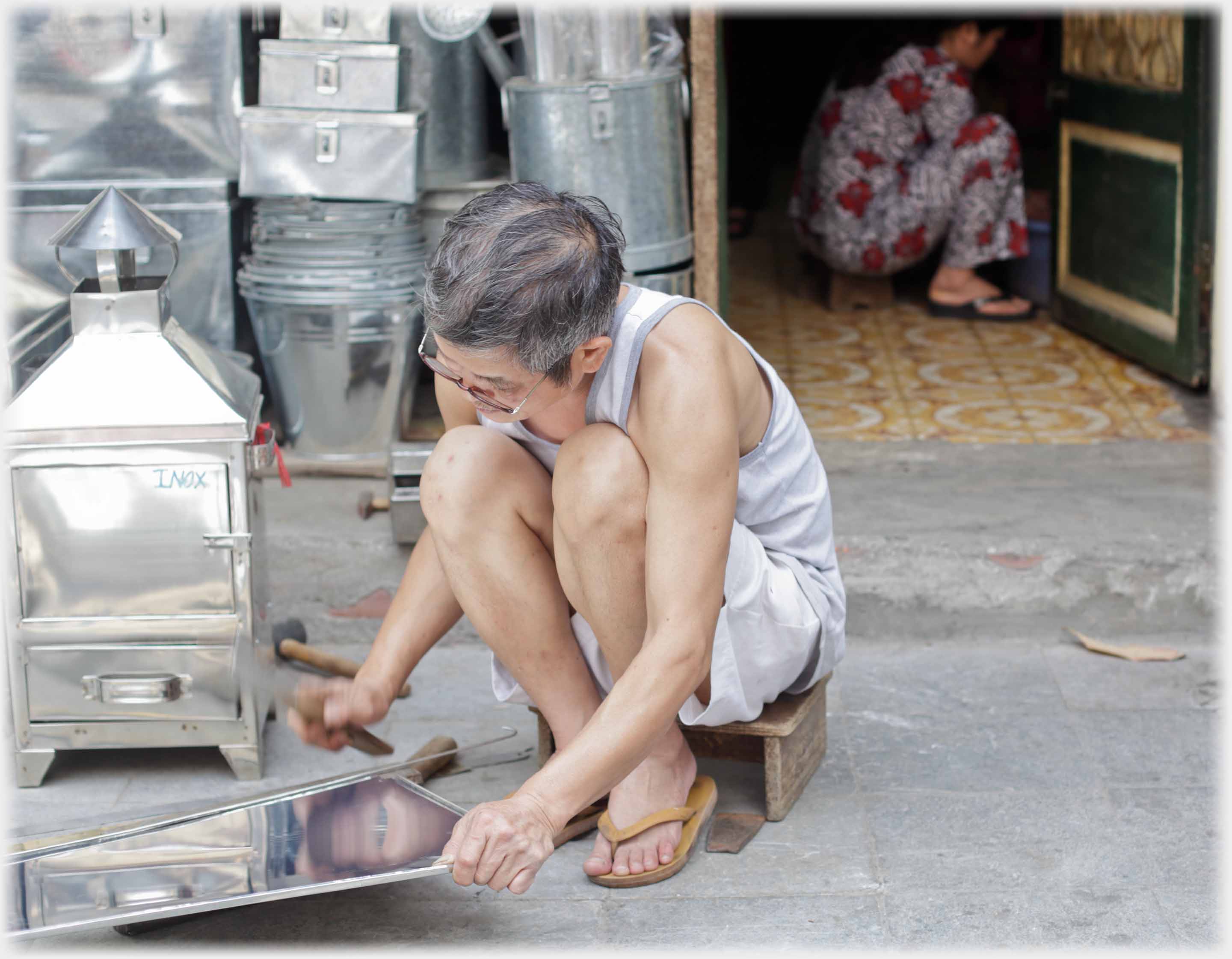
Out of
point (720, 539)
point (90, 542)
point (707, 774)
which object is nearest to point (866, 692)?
point (707, 774)

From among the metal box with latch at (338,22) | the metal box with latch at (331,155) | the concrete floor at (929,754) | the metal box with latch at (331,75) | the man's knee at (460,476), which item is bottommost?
the concrete floor at (929,754)

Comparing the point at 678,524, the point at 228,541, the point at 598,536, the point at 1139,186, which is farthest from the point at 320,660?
the point at 1139,186

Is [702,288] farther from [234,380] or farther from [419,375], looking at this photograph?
[234,380]

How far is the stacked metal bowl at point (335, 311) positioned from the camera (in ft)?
10.6

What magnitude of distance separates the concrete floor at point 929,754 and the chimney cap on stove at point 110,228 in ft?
2.75

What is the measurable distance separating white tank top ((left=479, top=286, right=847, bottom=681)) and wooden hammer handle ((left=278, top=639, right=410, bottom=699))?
2.26ft

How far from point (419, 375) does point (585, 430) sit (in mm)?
1924

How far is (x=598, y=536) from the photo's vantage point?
6.12 feet

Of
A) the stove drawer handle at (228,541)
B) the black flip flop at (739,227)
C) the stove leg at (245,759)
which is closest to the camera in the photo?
the stove drawer handle at (228,541)

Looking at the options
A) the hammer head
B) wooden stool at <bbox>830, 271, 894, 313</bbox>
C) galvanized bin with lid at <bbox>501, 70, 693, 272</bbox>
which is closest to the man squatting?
the hammer head

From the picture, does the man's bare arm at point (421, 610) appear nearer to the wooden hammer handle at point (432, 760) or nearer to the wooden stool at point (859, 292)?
the wooden hammer handle at point (432, 760)

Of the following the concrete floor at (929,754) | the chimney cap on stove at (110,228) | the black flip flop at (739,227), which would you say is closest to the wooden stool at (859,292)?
the black flip flop at (739,227)

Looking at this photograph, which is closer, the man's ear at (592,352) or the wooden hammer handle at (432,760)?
the man's ear at (592,352)

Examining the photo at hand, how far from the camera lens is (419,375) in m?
3.76
